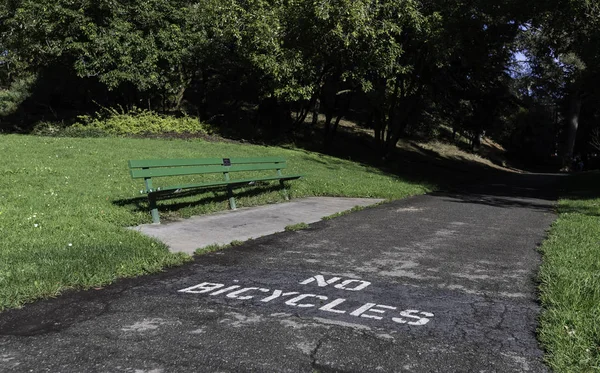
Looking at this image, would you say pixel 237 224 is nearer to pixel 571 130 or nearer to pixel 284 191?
pixel 284 191

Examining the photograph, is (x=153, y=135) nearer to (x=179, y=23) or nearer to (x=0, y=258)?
(x=179, y=23)

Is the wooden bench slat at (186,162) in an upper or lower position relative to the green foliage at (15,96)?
lower

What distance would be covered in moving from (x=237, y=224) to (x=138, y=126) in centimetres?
1448

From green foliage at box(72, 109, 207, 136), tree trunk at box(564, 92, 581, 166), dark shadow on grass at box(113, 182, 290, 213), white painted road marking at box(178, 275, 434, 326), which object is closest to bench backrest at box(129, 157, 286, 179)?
dark shadow on grass at box(113, 182, 290, 213)

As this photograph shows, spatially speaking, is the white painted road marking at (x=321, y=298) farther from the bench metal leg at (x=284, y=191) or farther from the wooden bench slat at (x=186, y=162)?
the bench metal leg at (x=284, y=191)

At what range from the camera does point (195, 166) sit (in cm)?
927

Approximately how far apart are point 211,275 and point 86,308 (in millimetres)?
1455

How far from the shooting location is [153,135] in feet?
68.4

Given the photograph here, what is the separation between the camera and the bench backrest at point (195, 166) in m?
7.94

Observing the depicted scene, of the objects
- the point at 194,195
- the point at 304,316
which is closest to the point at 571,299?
the point at 304,316

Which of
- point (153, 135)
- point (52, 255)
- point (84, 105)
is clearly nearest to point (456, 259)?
point (52, 255)

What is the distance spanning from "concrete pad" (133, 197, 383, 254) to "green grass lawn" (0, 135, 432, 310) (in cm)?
37

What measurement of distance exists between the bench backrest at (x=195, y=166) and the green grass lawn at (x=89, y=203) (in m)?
0.64

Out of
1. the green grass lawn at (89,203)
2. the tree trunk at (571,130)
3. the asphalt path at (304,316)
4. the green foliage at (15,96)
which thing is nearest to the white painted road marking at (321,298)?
the asphalt path at (304,316)
